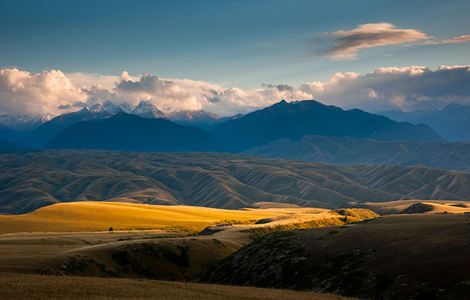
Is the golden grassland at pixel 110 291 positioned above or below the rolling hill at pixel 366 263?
above

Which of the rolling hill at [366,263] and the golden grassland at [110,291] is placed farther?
the rolling hill at [366,263]

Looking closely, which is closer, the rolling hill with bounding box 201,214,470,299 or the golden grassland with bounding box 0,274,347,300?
the golden grassland with bounding box 0,274,347,300

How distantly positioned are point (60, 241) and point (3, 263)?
61.1m

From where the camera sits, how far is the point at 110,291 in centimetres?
4400

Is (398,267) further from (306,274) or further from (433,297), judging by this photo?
(306,274)

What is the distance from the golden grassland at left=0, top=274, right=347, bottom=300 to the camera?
132 feet

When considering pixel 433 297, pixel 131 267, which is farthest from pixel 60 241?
pixel 433 297

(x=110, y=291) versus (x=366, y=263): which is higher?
(x=110, y=291)

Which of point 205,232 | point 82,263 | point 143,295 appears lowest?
point 205,232

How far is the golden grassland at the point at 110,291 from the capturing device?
40.2 metres

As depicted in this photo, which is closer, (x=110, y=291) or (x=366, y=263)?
(x=110, y=291)

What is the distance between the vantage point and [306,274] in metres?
70.4

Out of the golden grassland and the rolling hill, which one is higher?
the golden grassland

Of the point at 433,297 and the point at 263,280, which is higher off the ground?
the point at 433,297
